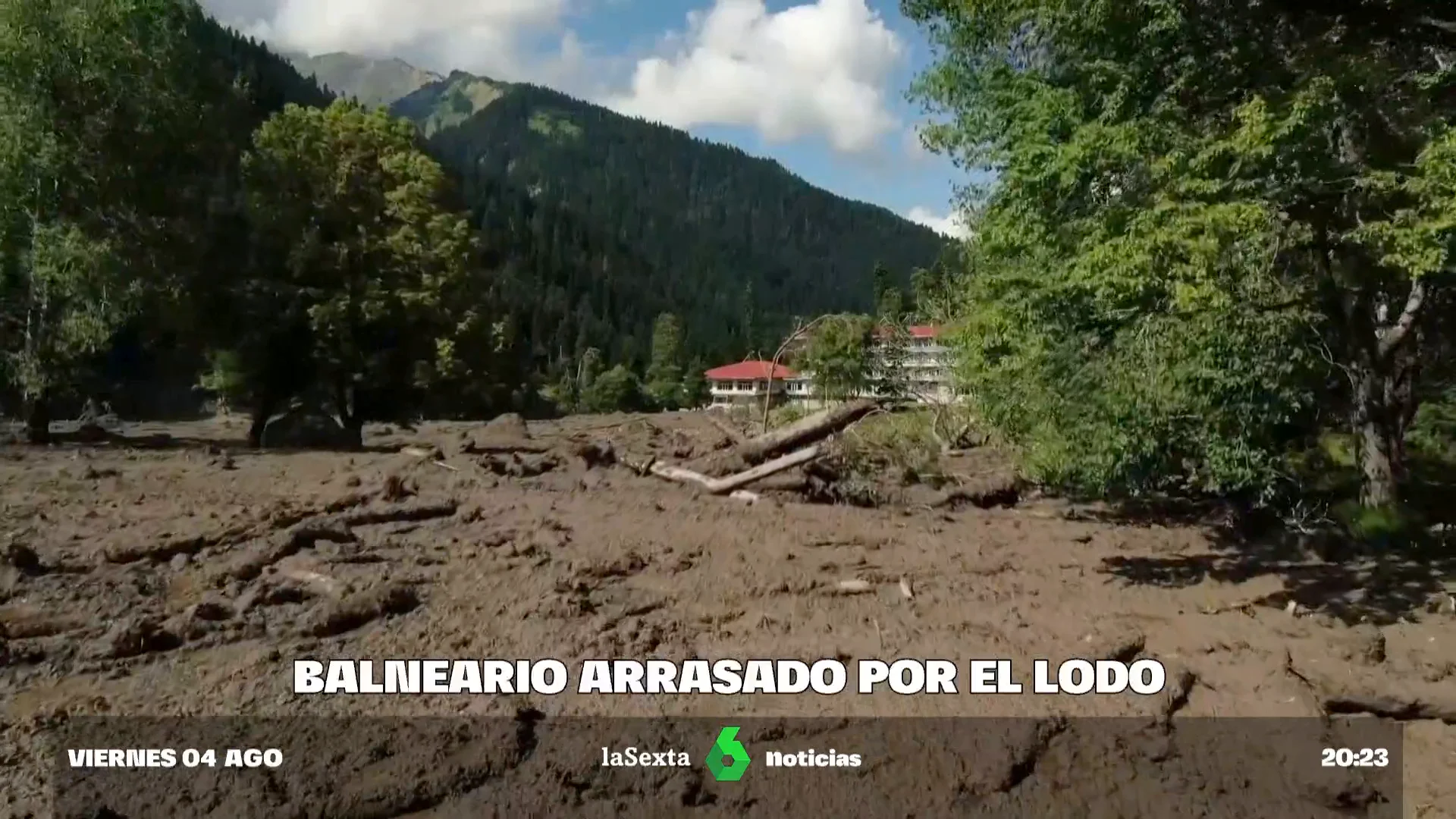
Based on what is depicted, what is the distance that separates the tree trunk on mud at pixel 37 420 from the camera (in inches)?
698

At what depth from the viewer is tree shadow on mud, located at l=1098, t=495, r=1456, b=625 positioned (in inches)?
356

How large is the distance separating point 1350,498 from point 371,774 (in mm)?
12989

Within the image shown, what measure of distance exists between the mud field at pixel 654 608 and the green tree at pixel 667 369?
61222 millimetres

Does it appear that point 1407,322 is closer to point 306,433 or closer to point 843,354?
point 843,354

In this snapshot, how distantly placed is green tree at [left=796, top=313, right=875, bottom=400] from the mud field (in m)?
5.21

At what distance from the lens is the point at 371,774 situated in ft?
17.6

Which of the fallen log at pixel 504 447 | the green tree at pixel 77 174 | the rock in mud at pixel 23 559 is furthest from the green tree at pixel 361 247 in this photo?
the rock in mud at pixel 23 559

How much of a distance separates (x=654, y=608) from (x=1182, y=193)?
5374 mm

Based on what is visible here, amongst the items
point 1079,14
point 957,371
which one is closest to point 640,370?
point 957,371

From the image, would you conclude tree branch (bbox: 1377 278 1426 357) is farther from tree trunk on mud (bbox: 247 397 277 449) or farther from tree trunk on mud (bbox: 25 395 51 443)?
tree trunk on mud (bbox: 25 395 51 443)

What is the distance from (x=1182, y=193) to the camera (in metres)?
8.16

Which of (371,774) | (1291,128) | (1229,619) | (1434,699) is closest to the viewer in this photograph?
(371,774)

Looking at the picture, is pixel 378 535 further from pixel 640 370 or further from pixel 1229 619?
pixel 640 370

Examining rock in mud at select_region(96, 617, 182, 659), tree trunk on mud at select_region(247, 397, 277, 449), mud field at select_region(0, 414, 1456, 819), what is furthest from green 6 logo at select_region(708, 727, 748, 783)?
tree trunk on mud at select_region(247, 397, 277, 449)
